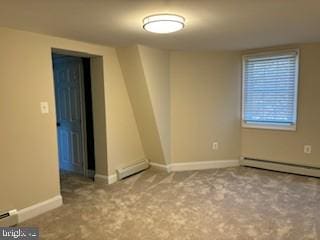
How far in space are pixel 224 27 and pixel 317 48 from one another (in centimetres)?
191

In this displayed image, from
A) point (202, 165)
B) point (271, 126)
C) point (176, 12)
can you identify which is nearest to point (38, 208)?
point (176, 12)

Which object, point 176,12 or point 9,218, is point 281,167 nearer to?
point 176,12

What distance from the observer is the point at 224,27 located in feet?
8.83

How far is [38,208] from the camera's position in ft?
9.46

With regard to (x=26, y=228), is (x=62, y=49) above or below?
above

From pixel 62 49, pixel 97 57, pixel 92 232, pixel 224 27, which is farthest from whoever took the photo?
pixel 97 57

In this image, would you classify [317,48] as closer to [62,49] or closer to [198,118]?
[198,118]

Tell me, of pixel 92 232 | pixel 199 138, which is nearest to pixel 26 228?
pixel 92 232

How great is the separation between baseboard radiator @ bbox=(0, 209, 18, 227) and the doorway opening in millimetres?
1593

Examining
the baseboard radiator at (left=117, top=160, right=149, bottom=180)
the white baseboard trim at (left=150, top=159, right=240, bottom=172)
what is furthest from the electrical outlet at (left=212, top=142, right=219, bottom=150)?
the baseboard radiator at (left=117, top=160, right=149, bottom=180)

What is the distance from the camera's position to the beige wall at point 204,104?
14.0 ft

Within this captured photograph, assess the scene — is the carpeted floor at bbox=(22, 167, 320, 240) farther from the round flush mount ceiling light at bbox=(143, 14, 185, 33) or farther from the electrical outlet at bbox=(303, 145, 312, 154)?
the round flush mount ceiling light at bbox=(143, 14, 185, 33)

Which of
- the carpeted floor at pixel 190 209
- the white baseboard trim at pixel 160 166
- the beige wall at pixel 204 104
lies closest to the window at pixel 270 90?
the beige wall at pixel 204 104

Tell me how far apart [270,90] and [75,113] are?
3185 mm
